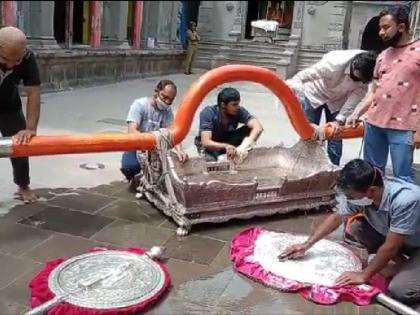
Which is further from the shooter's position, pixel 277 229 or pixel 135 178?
pixel 135 178

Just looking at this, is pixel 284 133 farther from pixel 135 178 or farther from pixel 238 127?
pixel 135 178

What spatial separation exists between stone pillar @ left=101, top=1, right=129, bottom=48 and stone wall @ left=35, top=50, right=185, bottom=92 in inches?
25.1

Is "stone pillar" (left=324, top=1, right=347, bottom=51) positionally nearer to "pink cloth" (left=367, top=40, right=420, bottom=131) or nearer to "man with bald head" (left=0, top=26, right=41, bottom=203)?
"pink cloth" (left=367, top=40, right=420, bottom=131)

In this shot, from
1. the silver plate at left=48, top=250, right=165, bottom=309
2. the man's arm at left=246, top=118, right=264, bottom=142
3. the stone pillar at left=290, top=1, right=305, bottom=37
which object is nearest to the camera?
the silver plate at left=48, top=250, right=165, bottom=309

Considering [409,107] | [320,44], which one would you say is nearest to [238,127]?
[409,107]

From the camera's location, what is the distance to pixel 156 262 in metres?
2.88

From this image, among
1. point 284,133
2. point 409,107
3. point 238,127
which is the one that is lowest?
point 284,133

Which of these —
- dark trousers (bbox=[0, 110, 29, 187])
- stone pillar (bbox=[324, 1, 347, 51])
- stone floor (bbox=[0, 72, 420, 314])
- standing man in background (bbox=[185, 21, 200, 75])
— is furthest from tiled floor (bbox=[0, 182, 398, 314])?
stone pillar (bbox=[324, 1, 347, 51])

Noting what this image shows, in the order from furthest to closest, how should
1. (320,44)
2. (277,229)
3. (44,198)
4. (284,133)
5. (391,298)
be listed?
(320,44), (284,133), (44,198), (277,229), (391,298)

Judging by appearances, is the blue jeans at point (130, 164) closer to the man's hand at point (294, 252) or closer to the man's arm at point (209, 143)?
the man's arm at point (209, 143)

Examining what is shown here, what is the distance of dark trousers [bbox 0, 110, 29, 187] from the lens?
3643 millimetres

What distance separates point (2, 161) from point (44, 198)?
3.55 feet

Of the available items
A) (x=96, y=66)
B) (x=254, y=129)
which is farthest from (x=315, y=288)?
(x=96, y=66)

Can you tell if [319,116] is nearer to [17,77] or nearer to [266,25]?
[17,77]
